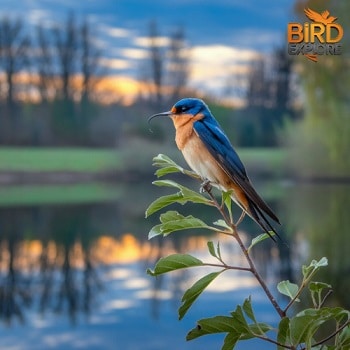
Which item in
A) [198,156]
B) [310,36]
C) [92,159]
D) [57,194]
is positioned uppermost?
[310,36]

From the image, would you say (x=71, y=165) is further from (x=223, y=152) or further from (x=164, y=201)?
(x=164, y=201)

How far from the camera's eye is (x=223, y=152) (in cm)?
73

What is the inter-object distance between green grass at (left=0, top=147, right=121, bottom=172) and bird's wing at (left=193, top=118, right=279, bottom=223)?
47.3 ft

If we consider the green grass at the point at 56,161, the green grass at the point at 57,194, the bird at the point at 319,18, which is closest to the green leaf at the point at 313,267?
the bird at the point at 319,18

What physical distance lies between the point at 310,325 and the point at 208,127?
1.07ft

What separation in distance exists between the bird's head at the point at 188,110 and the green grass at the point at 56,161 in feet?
47.2

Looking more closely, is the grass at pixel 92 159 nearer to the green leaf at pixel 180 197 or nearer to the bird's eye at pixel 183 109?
the bird's eye at pixel 183 109

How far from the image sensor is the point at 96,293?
940 cm

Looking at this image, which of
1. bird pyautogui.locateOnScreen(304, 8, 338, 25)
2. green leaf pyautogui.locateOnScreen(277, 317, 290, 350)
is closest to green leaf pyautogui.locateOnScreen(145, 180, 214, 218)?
green leaf pyautogui.locateOnScreen(277, 317, 290, 350)

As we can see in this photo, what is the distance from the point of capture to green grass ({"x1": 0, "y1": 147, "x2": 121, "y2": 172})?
15597mm

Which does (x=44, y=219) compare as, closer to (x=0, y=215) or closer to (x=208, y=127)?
(x=0, y=215)

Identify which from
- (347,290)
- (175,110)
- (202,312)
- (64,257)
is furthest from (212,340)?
(175,110)

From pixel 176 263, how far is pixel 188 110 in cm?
28

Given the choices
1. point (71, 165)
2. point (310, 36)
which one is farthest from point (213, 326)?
point (71, 165)
